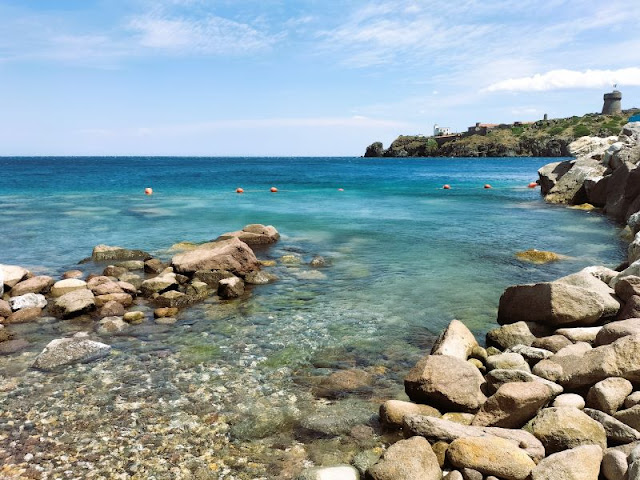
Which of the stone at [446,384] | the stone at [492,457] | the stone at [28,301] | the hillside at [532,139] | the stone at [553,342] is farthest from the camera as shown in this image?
the hillside at [532,139]

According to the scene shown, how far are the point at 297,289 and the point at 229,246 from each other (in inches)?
119

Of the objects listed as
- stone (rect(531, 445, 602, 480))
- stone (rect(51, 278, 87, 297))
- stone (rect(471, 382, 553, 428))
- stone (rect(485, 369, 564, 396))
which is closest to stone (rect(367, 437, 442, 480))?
stone (rect(531, 445, 602, 480))

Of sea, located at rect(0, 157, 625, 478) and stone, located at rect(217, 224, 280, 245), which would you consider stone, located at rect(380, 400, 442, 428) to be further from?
stone, located at rect(217, 224, 280, 245)

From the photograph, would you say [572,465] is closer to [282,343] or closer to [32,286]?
[282,343]

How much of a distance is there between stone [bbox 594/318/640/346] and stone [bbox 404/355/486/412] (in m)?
2.33

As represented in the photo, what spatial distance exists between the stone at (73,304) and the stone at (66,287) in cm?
126

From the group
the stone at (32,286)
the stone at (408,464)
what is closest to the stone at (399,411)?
the stone at (408,464)

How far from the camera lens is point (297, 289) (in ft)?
49.4

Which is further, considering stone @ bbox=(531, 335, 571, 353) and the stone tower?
the stone tower

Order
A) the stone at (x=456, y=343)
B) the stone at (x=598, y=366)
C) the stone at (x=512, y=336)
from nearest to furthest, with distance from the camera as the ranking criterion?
the stone at (x=598, y=366) < the stone at (x=456, y=343) < the stone at (x=512, y=336)

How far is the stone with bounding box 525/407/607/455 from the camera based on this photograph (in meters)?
6.25

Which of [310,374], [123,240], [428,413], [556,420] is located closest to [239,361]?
[310,374]

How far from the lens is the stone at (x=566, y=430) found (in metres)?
6.25

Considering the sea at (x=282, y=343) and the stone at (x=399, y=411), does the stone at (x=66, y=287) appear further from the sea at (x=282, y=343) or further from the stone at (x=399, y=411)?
the stone at (x=399, y=411)
